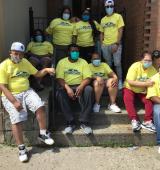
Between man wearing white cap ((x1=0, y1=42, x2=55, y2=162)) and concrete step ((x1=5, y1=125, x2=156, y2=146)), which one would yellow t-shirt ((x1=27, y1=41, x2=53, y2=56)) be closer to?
man wearing white cap ((x1=0, y1=42, x2=55, y2=162))

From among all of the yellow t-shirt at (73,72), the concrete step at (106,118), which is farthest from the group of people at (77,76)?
the concrete step at (106,118)

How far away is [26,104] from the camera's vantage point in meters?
6.11


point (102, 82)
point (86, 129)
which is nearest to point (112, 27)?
point (102, 82)

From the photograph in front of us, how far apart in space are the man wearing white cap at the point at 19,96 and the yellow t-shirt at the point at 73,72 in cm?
72

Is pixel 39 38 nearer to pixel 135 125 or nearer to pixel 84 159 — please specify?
pixel 135 125

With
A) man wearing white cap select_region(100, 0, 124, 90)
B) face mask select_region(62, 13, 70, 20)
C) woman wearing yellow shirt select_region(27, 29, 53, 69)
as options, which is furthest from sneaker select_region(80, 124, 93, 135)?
face mask select_region(62, 13, 70, 20)

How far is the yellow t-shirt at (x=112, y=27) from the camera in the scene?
780 centimetres

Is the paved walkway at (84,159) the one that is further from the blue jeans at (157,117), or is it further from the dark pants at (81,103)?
the dark pants at (81,103)

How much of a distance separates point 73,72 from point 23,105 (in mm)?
1169

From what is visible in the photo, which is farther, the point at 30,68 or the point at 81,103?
the point at 81,103

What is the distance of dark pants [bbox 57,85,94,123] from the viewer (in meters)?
6.45

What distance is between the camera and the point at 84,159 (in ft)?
19.5

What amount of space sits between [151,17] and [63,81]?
2.24m

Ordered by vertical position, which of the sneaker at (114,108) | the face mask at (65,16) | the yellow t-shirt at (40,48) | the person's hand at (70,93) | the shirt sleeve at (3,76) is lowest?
the sneaker at (114,108)
